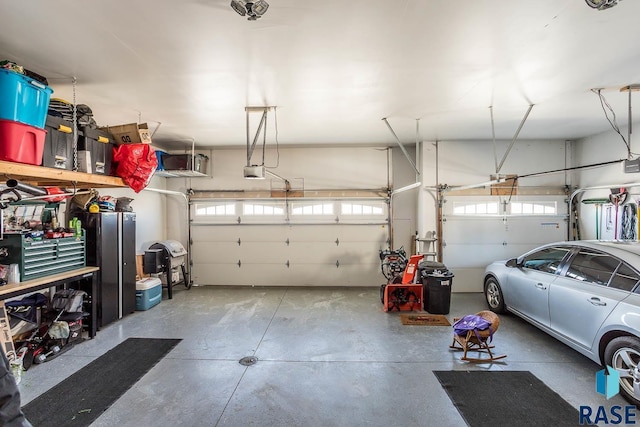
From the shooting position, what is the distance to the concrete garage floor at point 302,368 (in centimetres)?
238

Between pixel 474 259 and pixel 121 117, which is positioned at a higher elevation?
pixel 121 117

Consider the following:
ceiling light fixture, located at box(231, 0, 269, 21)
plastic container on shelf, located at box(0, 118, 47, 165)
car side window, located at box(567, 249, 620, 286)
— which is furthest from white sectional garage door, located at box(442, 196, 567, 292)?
plastic container on shelf, located at box(0, 118, 47, 165)

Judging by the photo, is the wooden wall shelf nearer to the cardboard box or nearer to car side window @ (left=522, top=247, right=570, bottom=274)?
the cardboard box

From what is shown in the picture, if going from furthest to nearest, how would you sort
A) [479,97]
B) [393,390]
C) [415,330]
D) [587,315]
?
1. [415,330]
2. [479,97]
3. [587,315]
4. [393,390]

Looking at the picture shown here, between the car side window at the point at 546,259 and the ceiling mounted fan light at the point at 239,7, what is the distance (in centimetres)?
421

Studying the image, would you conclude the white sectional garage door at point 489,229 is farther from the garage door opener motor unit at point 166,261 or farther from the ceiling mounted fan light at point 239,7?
the garage door opener motor unit at point 166,261

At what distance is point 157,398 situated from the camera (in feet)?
8.47

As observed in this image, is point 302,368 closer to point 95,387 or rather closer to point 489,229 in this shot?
point 95,387

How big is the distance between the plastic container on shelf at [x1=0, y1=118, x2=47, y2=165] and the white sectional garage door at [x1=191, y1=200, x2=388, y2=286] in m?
4.13

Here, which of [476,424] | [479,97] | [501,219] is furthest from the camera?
[501,219]

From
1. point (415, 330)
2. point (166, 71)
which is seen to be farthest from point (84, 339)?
point (415, 330)

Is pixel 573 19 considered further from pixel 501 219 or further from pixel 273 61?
pixel 501 219

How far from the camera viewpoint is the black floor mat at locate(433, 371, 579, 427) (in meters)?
2.28

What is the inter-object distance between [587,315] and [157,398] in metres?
4.22
